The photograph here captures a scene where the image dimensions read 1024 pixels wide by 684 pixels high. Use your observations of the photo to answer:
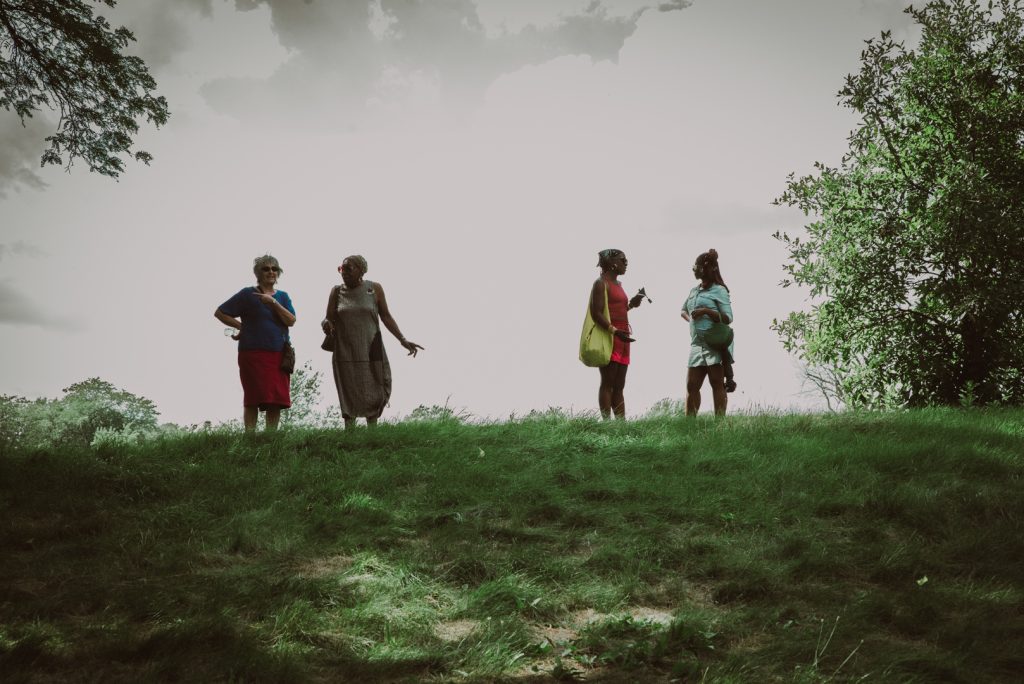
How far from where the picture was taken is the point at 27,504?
7039 millimetres

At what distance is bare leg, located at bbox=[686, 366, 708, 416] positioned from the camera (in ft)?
36.2

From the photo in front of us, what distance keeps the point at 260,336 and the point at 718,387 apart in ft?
21.7

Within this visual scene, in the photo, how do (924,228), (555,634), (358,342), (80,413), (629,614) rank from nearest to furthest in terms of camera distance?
(555,634)
(629,614)
(358,342)
(924,228)
(80,413)

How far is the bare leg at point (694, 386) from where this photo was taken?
1104cm

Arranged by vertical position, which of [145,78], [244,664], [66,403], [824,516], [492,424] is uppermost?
[145,78]

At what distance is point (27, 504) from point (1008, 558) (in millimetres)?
8865

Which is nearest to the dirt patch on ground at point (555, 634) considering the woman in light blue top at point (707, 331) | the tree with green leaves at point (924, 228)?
the woman in light blue top at point (707, 331)

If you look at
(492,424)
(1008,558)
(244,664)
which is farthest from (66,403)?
(1008,558)

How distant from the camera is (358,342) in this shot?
10.0 meters

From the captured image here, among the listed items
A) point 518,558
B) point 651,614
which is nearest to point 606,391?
point 518,558

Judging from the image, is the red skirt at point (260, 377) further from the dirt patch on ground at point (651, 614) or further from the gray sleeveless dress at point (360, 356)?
the dirt patch on ground at point (651, 614)

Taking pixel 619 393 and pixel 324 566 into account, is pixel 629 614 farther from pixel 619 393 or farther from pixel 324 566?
pixel 619 393

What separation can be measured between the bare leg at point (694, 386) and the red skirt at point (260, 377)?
5840 mm

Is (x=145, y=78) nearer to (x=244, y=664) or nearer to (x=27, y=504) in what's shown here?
(x=27, y=504)
